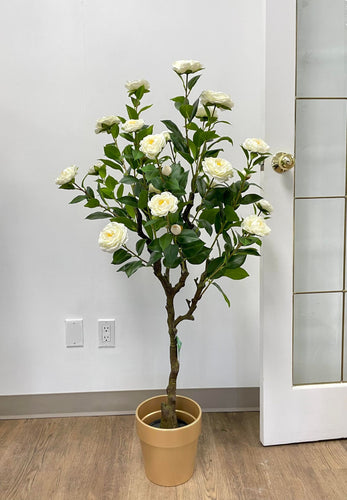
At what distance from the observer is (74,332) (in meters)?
1.73

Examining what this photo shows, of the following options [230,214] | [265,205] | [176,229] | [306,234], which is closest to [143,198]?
[176,229]

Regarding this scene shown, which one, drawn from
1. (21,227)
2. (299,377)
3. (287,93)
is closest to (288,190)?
(287,93)

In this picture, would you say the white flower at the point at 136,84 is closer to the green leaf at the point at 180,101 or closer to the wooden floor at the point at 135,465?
the green leaf at the point at 180,101

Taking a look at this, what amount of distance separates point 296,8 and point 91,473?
163 centimetres

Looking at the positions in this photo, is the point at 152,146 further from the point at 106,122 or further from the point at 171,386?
the point at 171,386

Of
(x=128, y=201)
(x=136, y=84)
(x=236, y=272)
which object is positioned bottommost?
(x=236, y=272)

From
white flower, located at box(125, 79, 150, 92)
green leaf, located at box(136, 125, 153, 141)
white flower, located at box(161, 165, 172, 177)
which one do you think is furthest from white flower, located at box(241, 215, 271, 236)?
white flower, located at box(125, 79, 150, 92)

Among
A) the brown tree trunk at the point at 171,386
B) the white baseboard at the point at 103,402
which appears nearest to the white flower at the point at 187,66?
the brown tree trunk at the point at 171,386

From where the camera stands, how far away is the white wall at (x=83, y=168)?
1.61 metres

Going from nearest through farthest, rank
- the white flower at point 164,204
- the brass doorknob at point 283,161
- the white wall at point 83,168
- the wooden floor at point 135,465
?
the white flower at point 164,204 < the wooden floor at point 135,465 < the brass doorknob at point 283,161 < the white wall at point 83,168

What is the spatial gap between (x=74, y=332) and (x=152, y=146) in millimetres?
898

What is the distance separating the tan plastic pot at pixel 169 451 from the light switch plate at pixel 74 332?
0.44m

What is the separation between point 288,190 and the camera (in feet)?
4.89

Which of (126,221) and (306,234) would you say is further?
(306,234)
